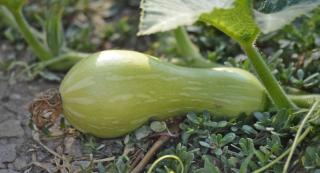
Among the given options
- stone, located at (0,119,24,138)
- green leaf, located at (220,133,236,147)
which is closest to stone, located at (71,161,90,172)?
stone, located at (0,119,24,138)

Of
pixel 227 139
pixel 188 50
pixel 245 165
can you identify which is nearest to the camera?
pixel 245 165

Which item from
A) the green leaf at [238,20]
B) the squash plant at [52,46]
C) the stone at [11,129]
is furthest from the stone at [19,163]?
the green leaf at [238,20]

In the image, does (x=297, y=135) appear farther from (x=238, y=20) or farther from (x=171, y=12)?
(x=171, y=12)

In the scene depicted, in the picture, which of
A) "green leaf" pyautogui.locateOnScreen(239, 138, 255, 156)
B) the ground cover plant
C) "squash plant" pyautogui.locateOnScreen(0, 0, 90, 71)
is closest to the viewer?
the ground cover plant

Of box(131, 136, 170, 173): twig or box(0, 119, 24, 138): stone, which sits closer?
box(131, 136, 170, 173): twig

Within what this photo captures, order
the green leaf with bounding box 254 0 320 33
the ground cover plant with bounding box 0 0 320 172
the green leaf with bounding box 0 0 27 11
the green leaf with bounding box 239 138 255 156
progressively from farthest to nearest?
the green leaf with bounding box 0 0 27 11 < the green leaf with bounding box 239 138 255 156 < the ground cover plant with bounding box 0 0 320 172 < the green leaf with bounding box 254 0 320 33

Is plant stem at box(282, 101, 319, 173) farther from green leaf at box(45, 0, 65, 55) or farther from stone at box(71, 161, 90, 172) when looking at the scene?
green leaf at box(45, 0, 65, 55)

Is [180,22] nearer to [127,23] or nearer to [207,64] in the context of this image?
[207,64]

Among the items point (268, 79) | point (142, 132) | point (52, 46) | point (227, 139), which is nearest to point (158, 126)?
point (142, 132)
